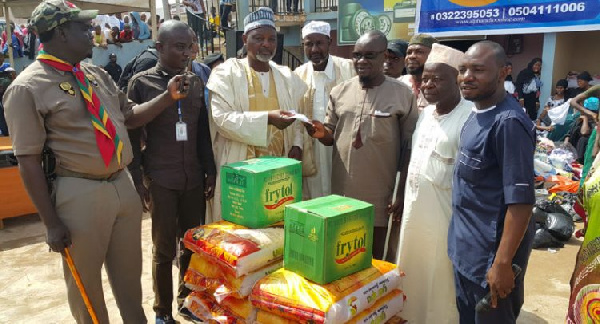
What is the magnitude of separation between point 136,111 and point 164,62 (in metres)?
0.44

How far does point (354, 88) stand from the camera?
3.21 metres

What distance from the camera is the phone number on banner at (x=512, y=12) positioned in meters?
8.89

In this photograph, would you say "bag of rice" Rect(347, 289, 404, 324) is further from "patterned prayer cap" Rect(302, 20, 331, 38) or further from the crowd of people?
→ "patterned prayer cap" Rect(302, 20, 331, 38)

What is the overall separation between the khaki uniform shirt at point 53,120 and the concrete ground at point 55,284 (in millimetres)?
1573

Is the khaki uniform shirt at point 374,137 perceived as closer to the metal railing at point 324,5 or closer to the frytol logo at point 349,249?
the frytol logo at point 349,249

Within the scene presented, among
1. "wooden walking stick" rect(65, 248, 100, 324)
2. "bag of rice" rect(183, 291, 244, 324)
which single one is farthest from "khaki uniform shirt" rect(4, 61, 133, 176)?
"bag of rice" rect(183, 291, 244, 324)

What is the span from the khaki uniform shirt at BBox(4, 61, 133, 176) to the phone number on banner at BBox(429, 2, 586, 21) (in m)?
9.30

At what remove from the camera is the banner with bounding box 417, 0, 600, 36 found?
880 cm

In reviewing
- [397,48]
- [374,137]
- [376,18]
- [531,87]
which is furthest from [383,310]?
[376,18]

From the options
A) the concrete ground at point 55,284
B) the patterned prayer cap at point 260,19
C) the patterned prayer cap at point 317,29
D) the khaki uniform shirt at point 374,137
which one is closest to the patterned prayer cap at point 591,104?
the concrete ground at point 55,284

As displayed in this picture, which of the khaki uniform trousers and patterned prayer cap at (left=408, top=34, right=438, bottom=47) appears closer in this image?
the khaki uniform trousers

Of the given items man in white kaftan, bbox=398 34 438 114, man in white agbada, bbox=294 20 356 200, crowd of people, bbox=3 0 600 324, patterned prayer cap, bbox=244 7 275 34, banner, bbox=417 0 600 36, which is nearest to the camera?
crowd of people, bbox=3 0 600 324

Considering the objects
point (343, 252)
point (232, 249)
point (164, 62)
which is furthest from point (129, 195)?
point (343, 252)

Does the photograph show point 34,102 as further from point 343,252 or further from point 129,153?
point 343,252
